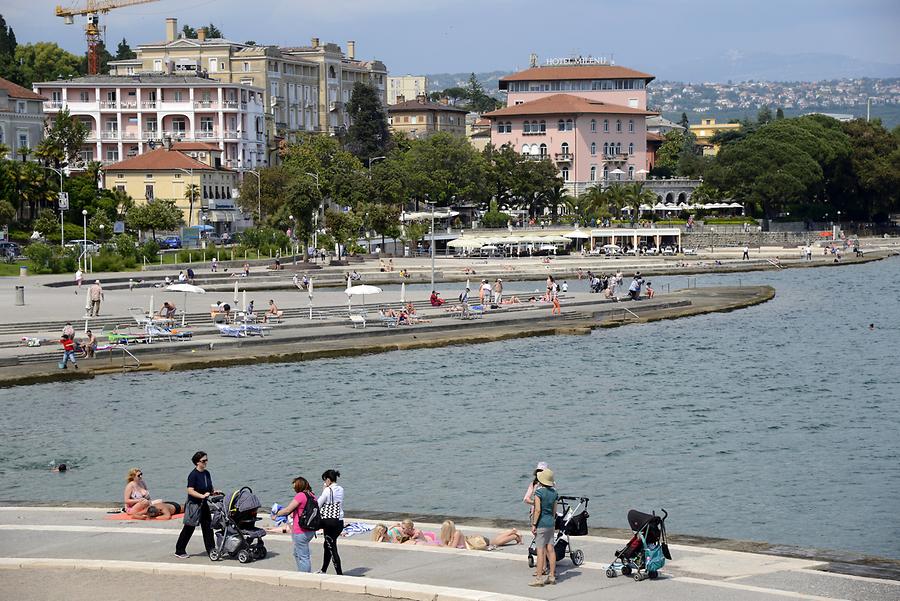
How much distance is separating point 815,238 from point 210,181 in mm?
56576

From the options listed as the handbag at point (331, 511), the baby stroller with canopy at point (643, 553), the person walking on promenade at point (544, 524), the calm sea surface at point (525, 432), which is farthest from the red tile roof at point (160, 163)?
the baby stroller with canopy at point (643, 553)

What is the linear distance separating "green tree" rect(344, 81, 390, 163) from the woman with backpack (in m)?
127

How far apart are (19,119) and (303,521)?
97751mm

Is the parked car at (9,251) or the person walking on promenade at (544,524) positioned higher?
the parked car at (9,251)

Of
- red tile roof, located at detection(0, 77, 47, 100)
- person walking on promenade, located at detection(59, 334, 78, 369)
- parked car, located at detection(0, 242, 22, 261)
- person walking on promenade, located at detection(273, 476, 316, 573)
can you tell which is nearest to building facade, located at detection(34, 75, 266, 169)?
red tile roof, located at detection(0, 77, 47, 100)

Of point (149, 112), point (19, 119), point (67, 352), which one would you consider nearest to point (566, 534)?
point (67, 352)

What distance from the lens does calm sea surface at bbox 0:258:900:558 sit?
91.2ft

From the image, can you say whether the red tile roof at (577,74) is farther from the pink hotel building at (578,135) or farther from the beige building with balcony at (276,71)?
the beige building with balcony at (276,71)

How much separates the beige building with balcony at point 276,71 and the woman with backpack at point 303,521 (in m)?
117

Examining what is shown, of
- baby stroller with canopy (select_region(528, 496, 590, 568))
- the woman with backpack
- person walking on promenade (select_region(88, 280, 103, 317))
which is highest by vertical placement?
person walking on promenade (select_region(88, 280, 103, 317))

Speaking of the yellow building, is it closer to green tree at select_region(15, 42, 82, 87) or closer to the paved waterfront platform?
green tree at select_region(15, 42, 82, 87)

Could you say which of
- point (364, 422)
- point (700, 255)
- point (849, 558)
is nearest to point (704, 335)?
point (364, 422)

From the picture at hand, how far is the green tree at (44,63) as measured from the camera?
144625 millimetres

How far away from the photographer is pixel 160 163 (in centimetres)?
11400
